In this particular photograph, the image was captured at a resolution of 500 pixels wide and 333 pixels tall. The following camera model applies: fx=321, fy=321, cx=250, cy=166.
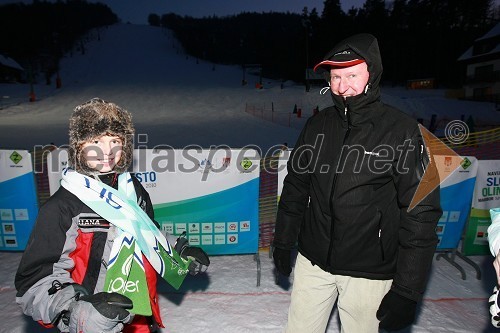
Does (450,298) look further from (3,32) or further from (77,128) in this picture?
(3,32)

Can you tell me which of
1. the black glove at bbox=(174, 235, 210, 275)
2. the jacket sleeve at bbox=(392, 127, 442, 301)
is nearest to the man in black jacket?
the jacket sleeve at bbox=(392, 127, 442, 301)

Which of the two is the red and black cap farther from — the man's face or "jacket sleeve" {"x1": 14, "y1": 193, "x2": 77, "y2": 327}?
"jacket sleeve" {"x1": 14, "y1": 193, "x2": 77, "y2": 327}

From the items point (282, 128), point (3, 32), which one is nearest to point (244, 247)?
point (282, 128)

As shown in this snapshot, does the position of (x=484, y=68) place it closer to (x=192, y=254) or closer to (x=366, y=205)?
(x=366, y=205)

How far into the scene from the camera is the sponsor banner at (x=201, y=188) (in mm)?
4246

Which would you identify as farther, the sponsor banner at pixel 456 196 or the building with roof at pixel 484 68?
the building with roof at pixel 484 68

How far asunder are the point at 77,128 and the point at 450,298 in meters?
4.53

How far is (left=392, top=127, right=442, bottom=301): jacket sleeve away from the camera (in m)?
1.97

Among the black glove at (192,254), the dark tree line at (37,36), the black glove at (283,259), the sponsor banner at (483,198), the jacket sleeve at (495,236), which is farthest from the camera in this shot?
the dark tree line at (37,36)

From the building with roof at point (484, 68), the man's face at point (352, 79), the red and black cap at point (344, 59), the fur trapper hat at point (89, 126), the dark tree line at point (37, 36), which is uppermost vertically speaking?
the dark tree line at point (37, 36)

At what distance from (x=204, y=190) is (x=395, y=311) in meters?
2.83

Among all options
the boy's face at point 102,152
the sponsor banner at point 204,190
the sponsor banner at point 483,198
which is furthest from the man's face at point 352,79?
the sponsor banner at point 483,198

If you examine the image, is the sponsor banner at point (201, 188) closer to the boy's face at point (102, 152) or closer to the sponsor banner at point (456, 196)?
the boy's face at point (102, 152)

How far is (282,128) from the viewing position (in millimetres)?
19297
